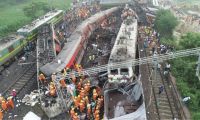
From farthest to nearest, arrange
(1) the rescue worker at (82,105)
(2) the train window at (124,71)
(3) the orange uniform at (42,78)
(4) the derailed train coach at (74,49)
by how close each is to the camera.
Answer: (4) the derailed train coach at (74,49) → (3) the orange uniform at (42,78) → (2) the train window at (124,71) → (1) the rescue worker at (82,105)

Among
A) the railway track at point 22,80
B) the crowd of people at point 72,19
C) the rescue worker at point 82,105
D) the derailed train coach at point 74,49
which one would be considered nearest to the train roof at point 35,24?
the crowd of people at point 72,19

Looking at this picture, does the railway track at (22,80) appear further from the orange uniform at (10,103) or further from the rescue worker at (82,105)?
the rescue worker at (82,105)

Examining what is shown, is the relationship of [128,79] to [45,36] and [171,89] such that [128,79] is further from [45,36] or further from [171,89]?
[45,36]

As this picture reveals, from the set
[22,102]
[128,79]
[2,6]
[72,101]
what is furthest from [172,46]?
[2,6]

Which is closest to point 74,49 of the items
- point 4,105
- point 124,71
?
point 124,71

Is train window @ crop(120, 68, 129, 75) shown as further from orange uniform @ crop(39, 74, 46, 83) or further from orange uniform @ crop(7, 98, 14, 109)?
orange uniform @ crop(7, 98, 14, 109)

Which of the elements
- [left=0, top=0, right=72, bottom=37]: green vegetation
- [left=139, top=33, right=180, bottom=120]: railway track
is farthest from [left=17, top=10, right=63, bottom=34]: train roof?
[left=139, top=33, right=180, bottom=120]: railway track
